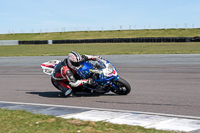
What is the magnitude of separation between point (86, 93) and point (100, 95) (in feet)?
2.27

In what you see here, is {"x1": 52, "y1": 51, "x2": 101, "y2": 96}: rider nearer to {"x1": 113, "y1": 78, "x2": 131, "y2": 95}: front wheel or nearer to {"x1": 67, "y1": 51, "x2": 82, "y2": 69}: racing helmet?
{"x1": 67, "y1": 51, "x2": 82, "y2": 69}: racing helmet

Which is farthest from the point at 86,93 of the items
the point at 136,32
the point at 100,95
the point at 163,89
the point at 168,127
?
the point at 136,32

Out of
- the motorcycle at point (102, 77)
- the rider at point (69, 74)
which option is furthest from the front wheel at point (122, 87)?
the rider at point (69, 74)

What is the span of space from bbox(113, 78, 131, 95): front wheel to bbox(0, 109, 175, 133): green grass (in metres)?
2.81

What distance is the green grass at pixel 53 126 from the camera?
5301mm

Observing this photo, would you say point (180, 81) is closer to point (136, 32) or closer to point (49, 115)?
point (49, 115)

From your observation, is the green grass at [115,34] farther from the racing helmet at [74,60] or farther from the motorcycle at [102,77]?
the racing helmet at [74,60]

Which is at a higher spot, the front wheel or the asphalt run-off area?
the front wheel

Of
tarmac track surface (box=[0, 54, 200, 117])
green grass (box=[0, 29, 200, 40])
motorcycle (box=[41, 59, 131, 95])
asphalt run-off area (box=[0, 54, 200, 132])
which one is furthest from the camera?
green grass (box=[0, 29, 200, 40])

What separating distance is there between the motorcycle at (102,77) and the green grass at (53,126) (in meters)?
2.48

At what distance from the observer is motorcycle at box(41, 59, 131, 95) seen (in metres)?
8.47

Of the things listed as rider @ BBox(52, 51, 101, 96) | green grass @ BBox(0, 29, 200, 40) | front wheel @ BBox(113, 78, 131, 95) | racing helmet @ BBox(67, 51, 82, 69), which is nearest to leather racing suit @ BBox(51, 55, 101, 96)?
rider @ BBox(52, 51, 101, 96)

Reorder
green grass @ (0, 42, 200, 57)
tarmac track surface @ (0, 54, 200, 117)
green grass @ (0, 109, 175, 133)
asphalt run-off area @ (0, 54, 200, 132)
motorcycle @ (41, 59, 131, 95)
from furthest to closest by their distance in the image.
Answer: green grass @ (0, 42, 200, 57) < motorcycle @ (41, 59, 131, 95) < tarmac track surface @ (0, 54, 200, 117) < asphalt run-off area @ (0, 54, 200, 132) < green grass @ (0, 109, 175, 133)

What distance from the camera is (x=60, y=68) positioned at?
8.99 m
